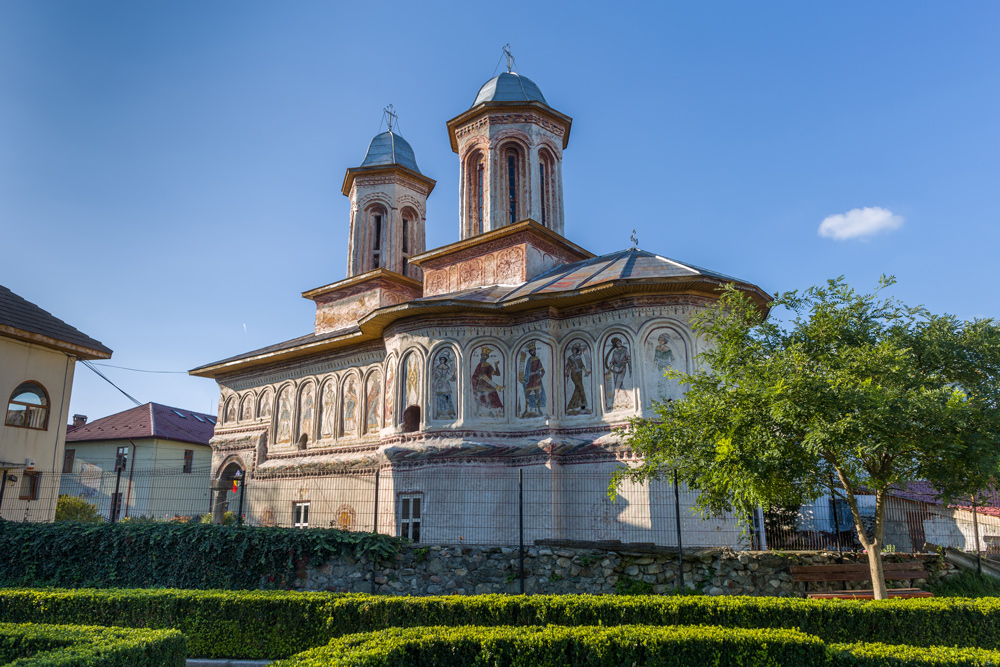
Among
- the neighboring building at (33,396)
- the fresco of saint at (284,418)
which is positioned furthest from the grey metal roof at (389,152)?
the neighboring building at (33,396)

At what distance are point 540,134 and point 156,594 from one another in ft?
50.6

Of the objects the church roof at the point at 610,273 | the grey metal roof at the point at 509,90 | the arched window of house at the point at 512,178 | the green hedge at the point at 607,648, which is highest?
the grey metal roof at the point at 509,90

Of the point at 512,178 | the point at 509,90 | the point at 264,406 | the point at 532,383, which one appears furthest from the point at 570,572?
the point at 509,90

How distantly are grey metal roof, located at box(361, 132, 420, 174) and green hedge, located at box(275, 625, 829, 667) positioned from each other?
2021 centimetres

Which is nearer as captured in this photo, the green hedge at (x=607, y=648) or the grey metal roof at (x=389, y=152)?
the green hedge at (x=607, y=648)

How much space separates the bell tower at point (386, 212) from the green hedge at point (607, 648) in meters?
18.0

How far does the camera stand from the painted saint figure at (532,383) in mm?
14844

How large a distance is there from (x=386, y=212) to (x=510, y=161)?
5.75 metres

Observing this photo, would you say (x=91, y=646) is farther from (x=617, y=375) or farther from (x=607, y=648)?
(x=617, y=375)

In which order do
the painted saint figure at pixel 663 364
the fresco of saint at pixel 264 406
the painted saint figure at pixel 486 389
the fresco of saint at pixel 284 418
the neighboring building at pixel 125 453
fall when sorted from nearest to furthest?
the painted saint figure at pixel 663 364
the painted saint figure at pixel 486 389
the fresco of saint at pixel 284 418
the fresco of saint at pixel 264 406
the neighboring building at pixel 125 453

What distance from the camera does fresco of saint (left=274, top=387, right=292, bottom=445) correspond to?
19.9 metres

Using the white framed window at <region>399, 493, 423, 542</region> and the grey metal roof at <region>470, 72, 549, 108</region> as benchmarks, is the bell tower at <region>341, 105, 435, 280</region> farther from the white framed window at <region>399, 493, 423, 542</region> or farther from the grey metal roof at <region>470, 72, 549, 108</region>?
the white framed window at <region>399, 493, 423, 542</region>

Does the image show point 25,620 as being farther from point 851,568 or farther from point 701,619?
point 851,568

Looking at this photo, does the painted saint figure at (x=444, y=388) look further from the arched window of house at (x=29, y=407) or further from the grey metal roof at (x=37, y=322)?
the arched window of house at (x=29, y=407)
